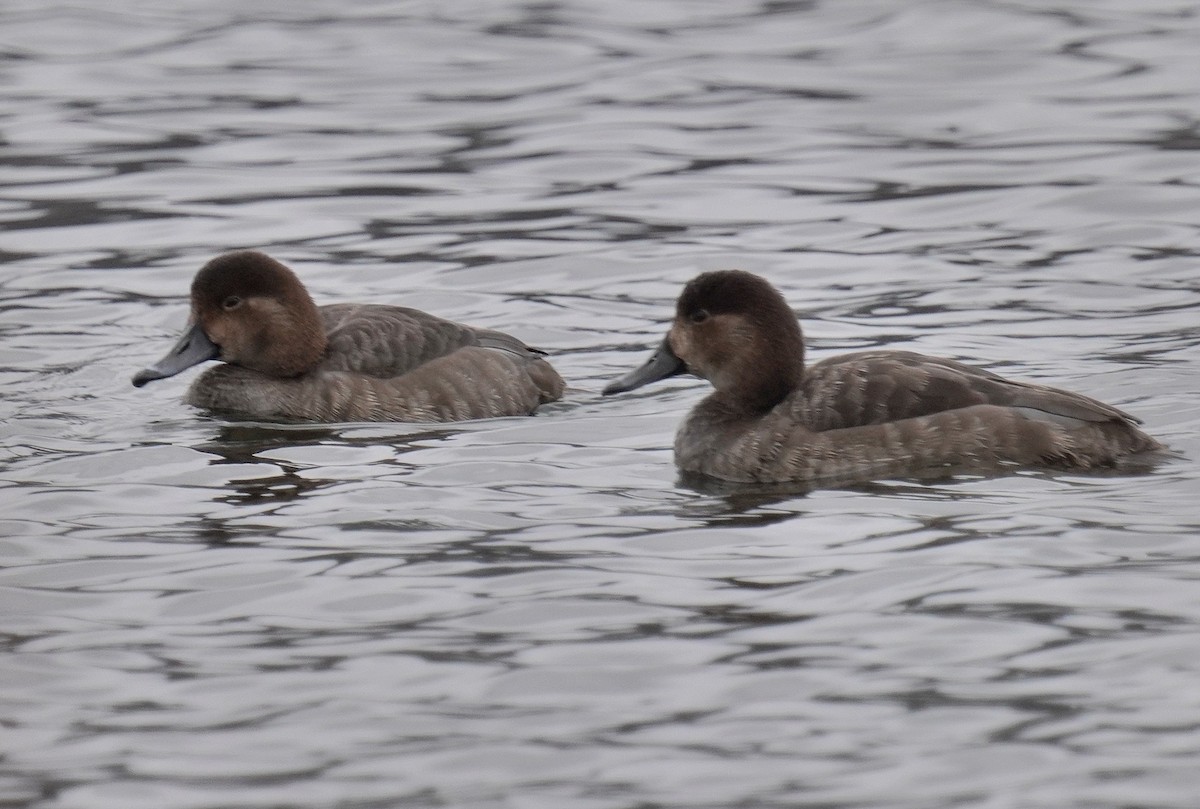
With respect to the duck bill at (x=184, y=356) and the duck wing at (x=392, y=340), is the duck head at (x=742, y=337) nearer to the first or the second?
the duck wing at (x=392, y=340)

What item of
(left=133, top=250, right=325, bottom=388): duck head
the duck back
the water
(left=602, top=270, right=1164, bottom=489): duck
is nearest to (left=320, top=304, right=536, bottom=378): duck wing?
the duck back

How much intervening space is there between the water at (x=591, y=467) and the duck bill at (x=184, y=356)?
23 centimetres

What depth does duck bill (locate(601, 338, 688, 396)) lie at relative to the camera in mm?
8906

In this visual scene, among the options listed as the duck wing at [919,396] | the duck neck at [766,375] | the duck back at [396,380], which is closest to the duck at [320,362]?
the duck back at [396,380]

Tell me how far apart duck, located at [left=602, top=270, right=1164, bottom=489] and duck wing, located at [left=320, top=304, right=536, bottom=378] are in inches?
55.7

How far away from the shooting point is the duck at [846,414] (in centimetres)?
802

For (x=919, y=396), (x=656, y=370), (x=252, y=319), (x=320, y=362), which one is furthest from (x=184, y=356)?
(x=919, y=396)

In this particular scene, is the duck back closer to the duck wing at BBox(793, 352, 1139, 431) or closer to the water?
the water

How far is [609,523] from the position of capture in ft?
24.6

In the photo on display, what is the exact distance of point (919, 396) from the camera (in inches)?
321

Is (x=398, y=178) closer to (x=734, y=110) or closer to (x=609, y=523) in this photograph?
(x=734, y=110)

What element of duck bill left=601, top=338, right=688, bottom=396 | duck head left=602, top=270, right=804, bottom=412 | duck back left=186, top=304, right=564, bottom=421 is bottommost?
duck back left=186, top=304, right=564, bottom=421

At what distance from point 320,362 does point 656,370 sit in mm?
1728

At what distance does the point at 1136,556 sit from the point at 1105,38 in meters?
13.9
